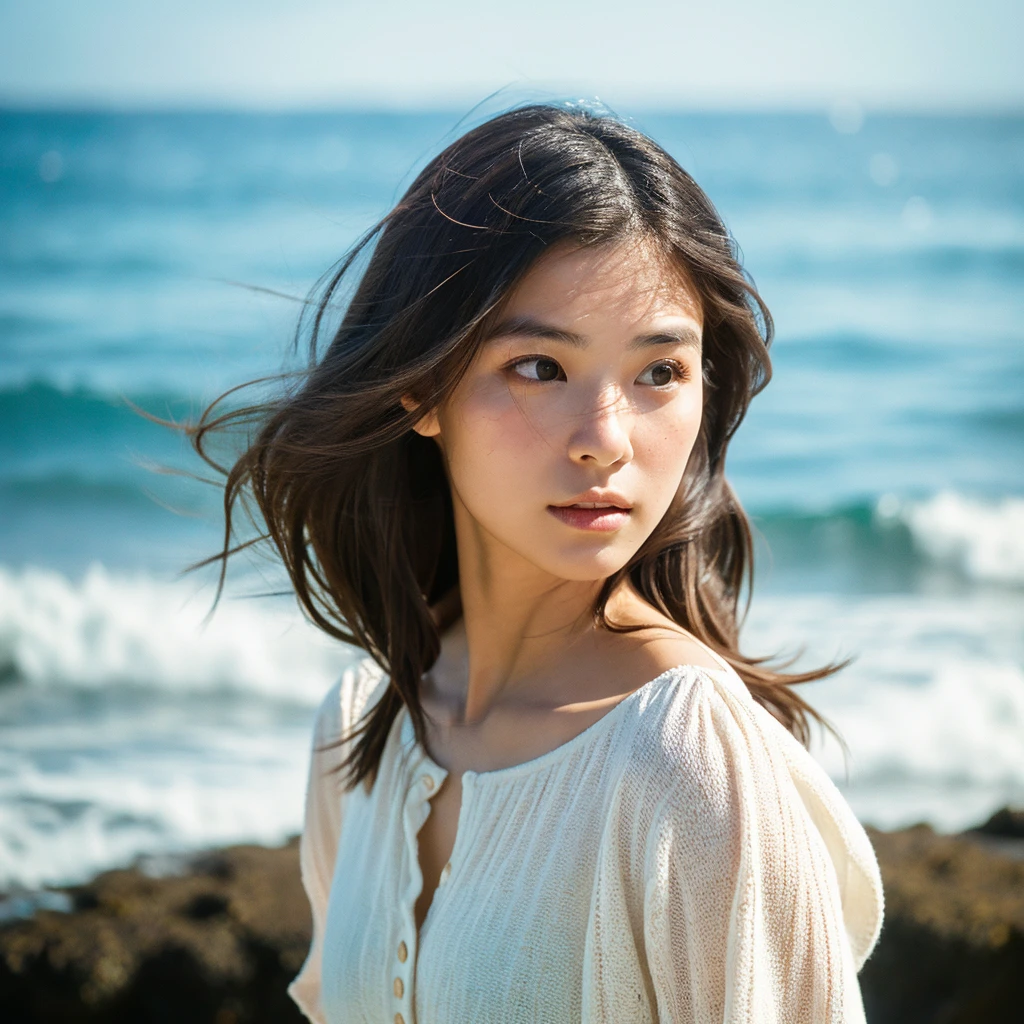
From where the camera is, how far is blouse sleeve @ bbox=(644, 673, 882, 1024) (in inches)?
54.5

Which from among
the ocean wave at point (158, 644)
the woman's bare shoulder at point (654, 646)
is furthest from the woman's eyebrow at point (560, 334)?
the ocean wave at point (158, 644)

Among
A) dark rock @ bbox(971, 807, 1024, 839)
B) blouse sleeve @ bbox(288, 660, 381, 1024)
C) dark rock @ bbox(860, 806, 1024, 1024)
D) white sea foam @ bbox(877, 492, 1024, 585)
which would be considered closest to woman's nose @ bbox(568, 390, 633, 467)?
blouse sleeve @ bbox(288, 660, 381, 1024)

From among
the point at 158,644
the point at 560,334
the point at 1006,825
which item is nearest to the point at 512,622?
the point at 560,334

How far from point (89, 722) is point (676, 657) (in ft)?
20.0

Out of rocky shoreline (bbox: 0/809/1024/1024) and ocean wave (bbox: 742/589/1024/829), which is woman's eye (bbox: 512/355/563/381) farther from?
ocean wave (bbox: 742/589/1024/829)

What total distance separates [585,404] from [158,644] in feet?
21.8

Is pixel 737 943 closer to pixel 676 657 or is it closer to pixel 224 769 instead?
pixel 676 657

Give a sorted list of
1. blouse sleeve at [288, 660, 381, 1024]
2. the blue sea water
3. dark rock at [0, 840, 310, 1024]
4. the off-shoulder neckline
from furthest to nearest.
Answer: the blue sea water
dark rock at [0, 840, 310, 1024]
blouse sleeve at [288, 660, 381, 1024]
the off-shoulder neckline

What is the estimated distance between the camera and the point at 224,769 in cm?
633

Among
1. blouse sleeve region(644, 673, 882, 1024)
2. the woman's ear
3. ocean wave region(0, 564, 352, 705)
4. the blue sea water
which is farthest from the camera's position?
ocean wave region(0, 564, 352, 705)

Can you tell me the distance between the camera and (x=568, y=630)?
1.87 m

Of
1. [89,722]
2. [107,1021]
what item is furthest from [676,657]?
[89,722]

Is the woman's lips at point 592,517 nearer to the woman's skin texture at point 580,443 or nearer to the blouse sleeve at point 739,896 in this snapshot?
the woman's skin texture at point 580,443

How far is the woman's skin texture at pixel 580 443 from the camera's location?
158 cm
